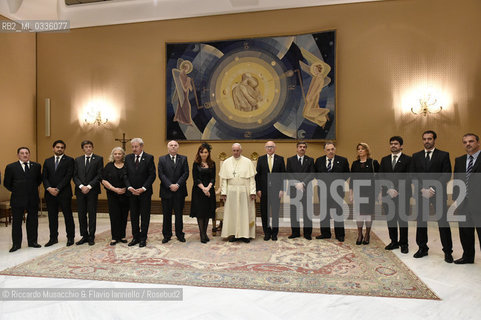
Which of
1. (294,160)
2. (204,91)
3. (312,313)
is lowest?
(312,313)

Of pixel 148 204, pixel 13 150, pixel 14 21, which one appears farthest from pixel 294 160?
pixel 14 21

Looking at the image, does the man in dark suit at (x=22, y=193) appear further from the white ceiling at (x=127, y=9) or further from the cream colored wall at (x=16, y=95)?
the white ceiling at (x=127, y=9)

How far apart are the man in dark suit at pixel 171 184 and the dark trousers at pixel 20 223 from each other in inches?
78.8

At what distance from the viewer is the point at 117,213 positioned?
18.2ft

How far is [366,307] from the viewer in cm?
320

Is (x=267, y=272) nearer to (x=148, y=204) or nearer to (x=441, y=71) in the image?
(x=148, y=204)

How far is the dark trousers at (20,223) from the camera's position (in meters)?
5.25

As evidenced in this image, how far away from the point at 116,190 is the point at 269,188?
248 centimetres

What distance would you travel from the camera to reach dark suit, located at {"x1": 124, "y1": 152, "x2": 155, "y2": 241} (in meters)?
5.43

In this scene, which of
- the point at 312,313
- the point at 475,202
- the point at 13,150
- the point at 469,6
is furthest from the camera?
the point at 13,150

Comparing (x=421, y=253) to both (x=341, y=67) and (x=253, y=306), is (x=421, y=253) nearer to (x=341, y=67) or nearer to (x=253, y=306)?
(x=253, y=306)

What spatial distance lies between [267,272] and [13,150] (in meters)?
6.99

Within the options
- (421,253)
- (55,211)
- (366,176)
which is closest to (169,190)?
(55,211)

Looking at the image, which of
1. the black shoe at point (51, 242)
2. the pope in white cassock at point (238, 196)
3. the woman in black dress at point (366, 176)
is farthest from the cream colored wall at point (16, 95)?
the woman in black dress at point (366, 176)
